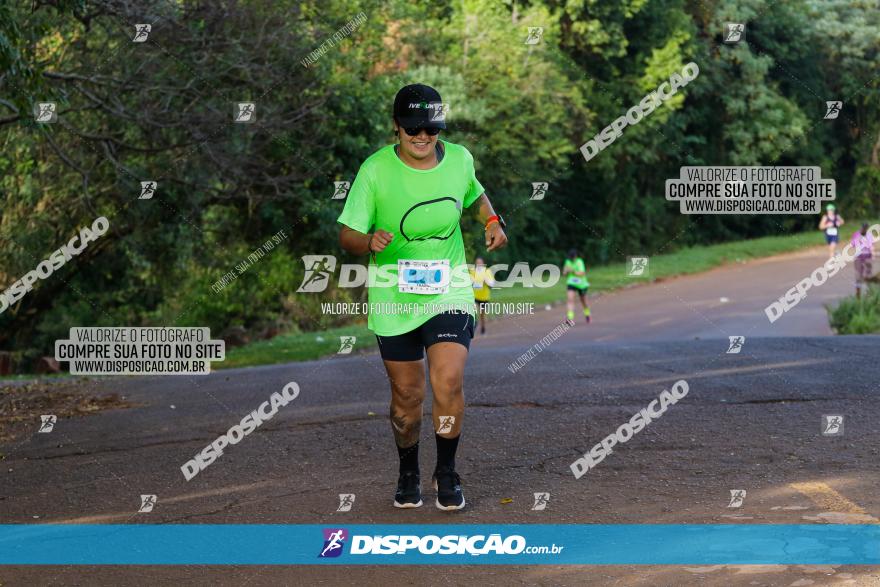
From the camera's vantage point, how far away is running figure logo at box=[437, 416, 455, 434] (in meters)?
6.36

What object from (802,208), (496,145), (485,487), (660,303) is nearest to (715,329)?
(660,303)

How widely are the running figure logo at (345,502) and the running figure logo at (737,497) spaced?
2001 mm

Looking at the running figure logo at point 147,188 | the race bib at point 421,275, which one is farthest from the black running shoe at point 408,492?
the running figure logo at point 147,188

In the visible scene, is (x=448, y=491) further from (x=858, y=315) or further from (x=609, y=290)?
(x=609, y=290)

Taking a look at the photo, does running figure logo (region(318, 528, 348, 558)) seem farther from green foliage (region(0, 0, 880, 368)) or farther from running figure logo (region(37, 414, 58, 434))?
running figure logo (region(37, 414, 58, 434))

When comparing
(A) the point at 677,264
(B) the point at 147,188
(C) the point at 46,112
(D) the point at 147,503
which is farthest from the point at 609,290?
(D) the point at 147,503

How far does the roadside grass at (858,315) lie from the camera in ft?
67.8

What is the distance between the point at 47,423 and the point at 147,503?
472cm

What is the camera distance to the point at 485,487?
23.1 ft

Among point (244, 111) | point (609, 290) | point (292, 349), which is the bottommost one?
point (292, 349)

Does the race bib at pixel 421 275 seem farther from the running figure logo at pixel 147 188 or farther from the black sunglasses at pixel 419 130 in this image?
the running figure logo at pixel 147 188

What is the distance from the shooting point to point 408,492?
21.4 ft

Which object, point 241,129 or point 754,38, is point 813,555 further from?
point 754,38

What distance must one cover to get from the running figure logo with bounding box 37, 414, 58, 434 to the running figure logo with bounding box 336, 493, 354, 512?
4984mm
